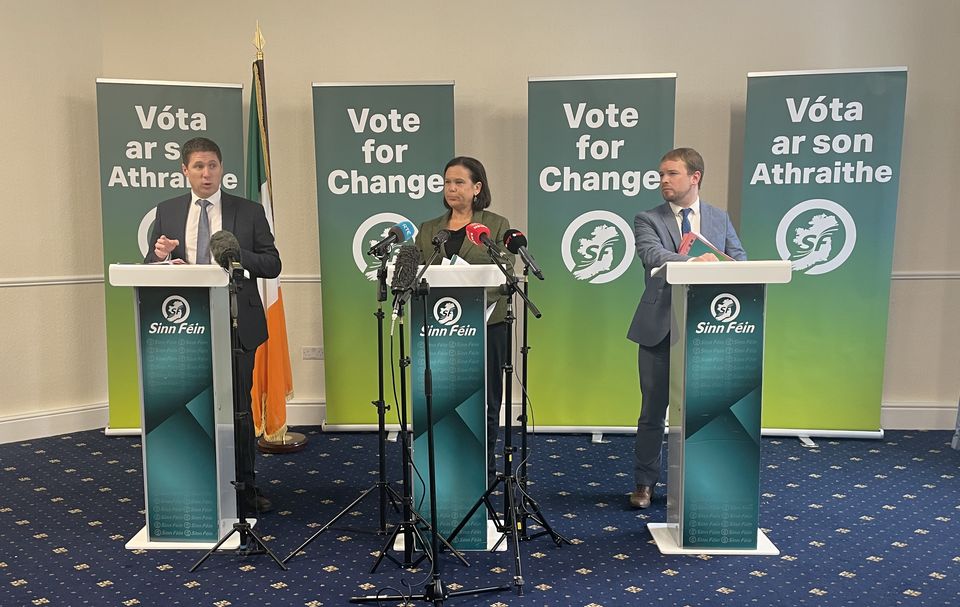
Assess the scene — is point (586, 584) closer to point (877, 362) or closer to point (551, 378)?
point (551, 378)

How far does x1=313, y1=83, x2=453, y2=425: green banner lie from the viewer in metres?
5.89

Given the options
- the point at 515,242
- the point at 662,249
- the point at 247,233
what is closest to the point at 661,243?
the point at 662,249

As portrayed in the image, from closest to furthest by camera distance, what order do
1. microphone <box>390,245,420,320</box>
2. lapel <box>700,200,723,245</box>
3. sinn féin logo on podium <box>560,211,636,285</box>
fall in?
microphone <box>390,245,420,320</box>
lapel <box>700,200,723,245</box>
sinn féin logo on podium <box>560,211,636,285</box>

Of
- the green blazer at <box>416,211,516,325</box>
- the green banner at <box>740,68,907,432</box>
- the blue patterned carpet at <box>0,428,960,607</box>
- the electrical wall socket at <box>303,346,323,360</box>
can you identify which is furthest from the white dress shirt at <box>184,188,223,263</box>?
the green banner at <box>740,68,907,432</box>

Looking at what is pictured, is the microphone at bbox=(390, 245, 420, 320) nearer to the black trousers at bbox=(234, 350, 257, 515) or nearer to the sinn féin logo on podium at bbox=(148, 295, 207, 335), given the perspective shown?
the sinn féin logo on podium at bbox=(148, 295, 207, 335)

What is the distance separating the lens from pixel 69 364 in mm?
6281

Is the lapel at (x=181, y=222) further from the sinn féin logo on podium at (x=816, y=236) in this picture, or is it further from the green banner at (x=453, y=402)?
the sinn féin logo on podium at (x=816, y=236)

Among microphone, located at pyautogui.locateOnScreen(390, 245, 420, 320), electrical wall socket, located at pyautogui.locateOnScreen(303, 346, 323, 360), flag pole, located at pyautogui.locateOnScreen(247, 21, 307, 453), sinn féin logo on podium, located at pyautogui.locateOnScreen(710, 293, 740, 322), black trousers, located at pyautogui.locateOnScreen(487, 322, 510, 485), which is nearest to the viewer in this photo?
microphone, located at pyautogui.locateOnScreen(390, 245, 420, 320)

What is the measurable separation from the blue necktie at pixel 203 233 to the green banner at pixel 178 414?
565 mm

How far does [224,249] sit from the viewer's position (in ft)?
12.3

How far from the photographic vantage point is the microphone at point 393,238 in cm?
338

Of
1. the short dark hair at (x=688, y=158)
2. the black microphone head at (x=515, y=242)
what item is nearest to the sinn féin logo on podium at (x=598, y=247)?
the short dark hair at (x=688, y=158)

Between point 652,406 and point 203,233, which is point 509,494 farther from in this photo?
point 203,233

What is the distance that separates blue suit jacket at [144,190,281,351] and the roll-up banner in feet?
4.95
